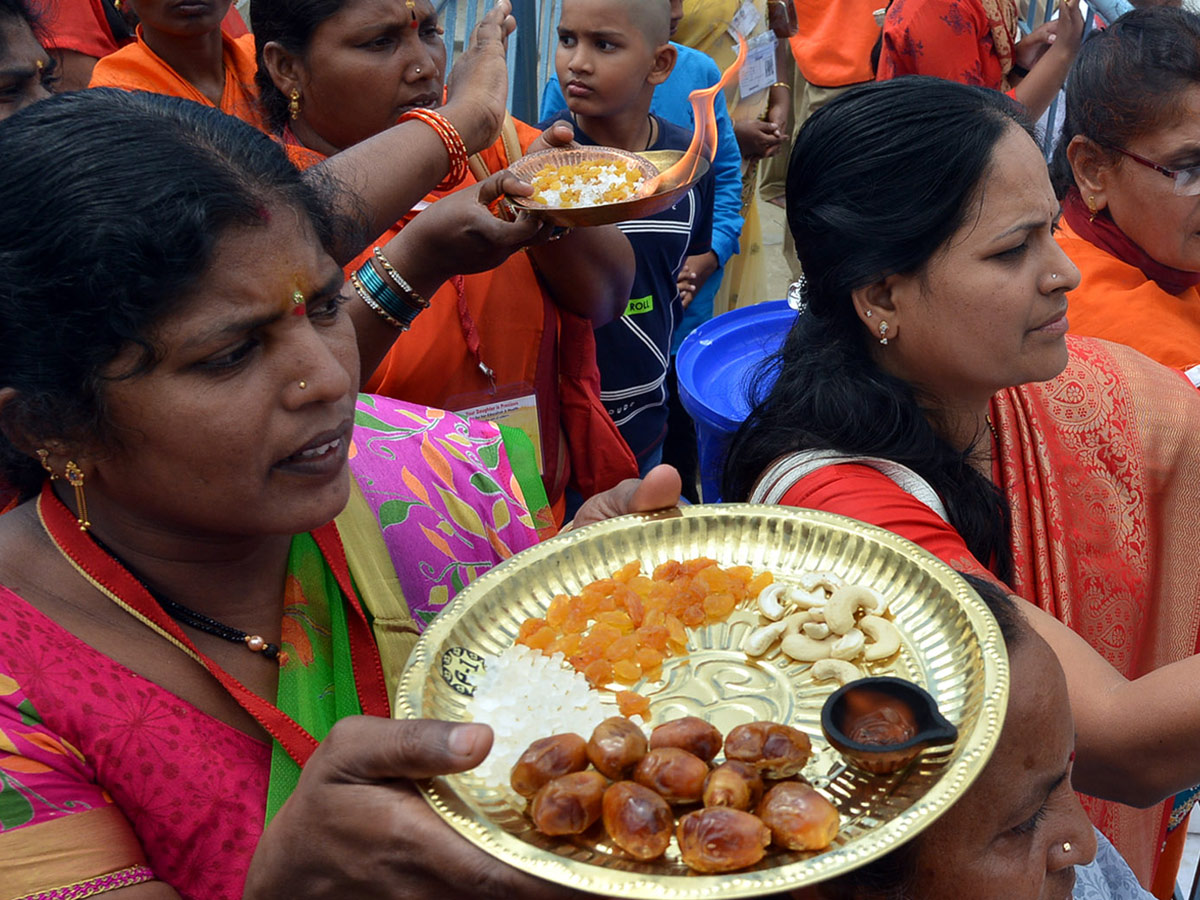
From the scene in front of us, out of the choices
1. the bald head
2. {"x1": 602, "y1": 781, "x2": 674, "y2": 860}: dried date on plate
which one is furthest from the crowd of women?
the bald head

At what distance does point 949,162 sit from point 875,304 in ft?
1.04

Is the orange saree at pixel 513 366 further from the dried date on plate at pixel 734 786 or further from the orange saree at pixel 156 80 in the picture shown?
the dried date on plate at pixel 734 786

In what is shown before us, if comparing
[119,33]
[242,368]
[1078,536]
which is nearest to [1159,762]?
[1078,536]

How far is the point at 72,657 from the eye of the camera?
130cm

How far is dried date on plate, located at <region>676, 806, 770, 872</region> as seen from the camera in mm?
1066

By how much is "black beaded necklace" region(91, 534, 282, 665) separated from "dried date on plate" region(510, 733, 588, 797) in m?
0.51

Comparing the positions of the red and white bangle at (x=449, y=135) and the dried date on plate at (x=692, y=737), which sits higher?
the red and white bangle at (x=449, y=135)

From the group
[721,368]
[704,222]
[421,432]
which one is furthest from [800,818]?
[704,222]

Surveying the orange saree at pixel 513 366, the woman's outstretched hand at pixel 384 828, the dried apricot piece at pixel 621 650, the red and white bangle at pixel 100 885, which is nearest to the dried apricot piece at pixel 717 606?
the dried apricot piece at pixel 621 650

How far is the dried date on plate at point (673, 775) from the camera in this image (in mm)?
1169

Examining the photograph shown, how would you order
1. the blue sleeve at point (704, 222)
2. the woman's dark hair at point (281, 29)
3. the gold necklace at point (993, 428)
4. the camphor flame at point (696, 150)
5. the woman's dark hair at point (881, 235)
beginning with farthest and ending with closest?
the blue sleeve at point (704, 222) < the woman's dark hair at point (281, 29) < the camphor flame at point (696, 150) < the gold necklace at point (993, 428) < the woman's dark hair at point (881, 235)

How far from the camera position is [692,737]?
123cm

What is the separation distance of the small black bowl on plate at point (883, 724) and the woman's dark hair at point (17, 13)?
233 centimetres

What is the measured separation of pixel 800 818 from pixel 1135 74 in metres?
2.45
